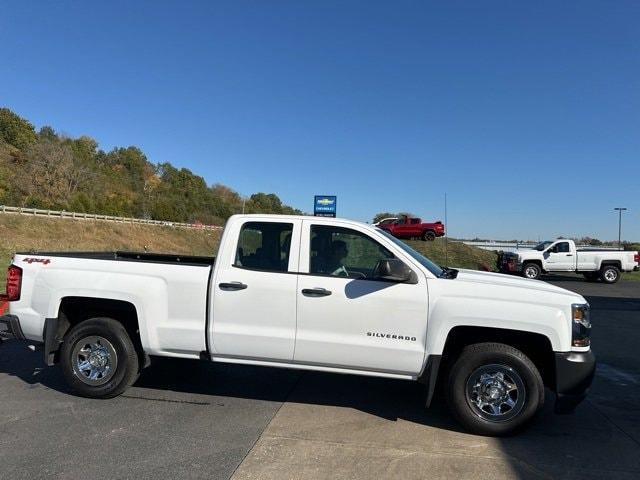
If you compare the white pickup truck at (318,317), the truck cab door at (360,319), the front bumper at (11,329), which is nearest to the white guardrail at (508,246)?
the white pickup truck at (318,317)

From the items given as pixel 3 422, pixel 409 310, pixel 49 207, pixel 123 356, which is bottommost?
pixel 3 422

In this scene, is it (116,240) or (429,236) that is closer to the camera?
(429,236)

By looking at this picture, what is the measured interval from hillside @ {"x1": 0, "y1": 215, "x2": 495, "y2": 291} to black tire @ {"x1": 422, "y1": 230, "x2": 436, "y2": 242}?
0.63 m

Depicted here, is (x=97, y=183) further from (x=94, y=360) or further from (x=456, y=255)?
(x=94, y=360)

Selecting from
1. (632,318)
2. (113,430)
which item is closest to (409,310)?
(113,430)

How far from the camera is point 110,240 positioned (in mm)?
49594

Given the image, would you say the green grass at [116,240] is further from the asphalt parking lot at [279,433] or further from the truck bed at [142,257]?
the asphalt parking lot at [279,433]

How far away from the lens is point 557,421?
5.02 metres

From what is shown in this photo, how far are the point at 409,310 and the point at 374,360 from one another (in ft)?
1.86

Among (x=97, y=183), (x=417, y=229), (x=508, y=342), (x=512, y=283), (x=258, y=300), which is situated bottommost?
(x=508, y=342)

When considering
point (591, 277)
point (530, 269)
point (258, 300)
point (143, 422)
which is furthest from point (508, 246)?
point (143, 422)

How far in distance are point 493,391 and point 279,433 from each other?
77.0 inches

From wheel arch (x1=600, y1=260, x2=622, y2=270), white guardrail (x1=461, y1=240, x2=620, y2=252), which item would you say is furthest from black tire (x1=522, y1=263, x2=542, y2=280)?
wheel arch (x1=600, y1=260, x2=622, y2=270)

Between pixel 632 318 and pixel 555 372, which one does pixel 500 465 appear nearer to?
pixel 555 372
